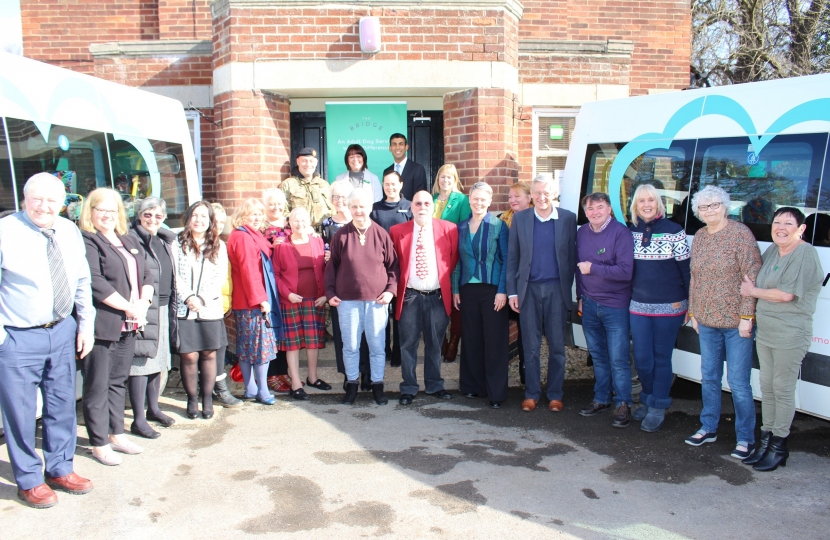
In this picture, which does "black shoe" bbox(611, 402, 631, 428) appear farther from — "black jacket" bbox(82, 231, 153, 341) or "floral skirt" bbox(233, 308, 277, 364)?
"black jacket" bbox(82, 231, 153, 341)

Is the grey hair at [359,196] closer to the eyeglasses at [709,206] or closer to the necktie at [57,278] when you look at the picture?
the necktie at [57,278]

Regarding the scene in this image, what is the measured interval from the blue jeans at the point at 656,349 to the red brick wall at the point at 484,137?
287cm

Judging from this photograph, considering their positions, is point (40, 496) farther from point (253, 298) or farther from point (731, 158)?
point (731, 158)

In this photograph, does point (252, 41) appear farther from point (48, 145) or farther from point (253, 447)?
point (253, 447)

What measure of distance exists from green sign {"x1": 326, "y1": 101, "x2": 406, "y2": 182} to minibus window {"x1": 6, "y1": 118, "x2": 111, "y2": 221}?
2.98 m

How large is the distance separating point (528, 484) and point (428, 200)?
2484 millimetres

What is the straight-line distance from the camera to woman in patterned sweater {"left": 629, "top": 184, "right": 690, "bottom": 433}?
200 inches

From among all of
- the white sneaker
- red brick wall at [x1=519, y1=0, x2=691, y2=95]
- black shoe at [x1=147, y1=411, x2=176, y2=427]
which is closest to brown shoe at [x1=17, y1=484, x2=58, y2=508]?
the white sneaker

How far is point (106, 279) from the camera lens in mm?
4582

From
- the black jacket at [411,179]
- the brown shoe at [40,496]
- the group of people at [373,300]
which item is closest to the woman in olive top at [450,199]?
the group of people at [373,300]

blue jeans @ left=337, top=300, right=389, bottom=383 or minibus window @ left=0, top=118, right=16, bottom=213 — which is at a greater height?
minibus window @ left=0, top=118, right=16, bottom=213

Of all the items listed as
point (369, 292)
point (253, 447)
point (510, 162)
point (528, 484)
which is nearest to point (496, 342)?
point (369, 292)

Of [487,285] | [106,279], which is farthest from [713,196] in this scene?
[106,279]

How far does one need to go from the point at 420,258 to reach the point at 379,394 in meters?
1.19
